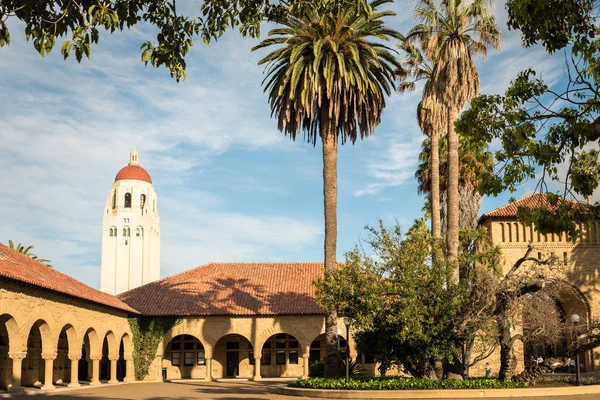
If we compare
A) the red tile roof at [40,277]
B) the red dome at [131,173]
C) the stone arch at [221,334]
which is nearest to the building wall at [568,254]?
the stone arch at [221,334]

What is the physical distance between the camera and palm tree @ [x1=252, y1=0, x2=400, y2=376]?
26.6 meters

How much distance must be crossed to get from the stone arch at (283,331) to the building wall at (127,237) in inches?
2365

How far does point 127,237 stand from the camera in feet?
316

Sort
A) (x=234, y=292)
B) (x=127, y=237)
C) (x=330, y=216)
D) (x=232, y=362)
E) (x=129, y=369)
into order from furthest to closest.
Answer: (x=127, y=237) → (x=232, y=362) → (x=234, y=292) → (x=129, y=369) → (x=330, y=216)

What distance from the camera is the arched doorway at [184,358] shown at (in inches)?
1642

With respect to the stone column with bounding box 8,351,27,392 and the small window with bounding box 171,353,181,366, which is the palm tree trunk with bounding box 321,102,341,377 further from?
the small window with bounding box 171,353,181,366

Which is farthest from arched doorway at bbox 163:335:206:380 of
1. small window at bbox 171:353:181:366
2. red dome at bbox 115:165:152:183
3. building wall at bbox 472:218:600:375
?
red dome at bbox 115:165:152:183

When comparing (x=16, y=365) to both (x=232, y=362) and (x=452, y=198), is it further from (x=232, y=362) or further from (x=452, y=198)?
(x=232, y=362)

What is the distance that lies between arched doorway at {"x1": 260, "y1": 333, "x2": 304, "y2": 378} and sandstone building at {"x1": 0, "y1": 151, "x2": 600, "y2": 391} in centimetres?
6

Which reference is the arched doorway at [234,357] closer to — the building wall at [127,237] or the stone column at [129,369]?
the stone column at [129,369]

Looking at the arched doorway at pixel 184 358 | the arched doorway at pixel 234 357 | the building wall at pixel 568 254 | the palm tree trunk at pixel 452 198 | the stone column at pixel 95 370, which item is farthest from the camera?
the arched doorway at pixel 234 357

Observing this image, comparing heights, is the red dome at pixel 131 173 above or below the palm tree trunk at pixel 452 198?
above

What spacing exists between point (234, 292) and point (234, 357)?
4.26 m

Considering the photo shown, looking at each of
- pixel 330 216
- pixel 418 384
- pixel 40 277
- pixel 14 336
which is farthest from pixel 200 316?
pixel 418 384
